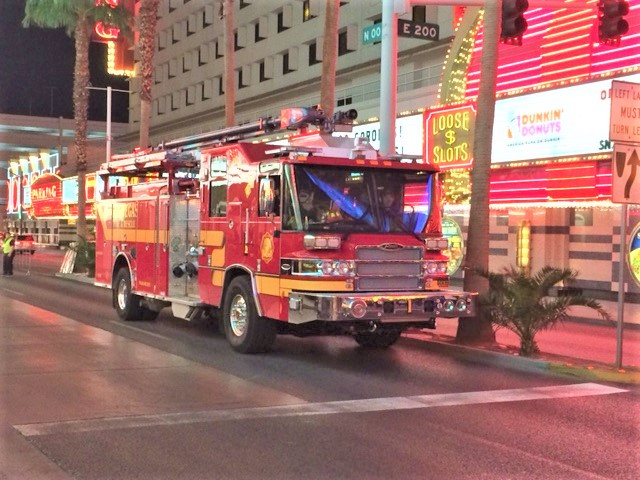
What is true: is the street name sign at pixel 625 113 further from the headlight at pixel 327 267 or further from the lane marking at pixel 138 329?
the lane marking at pixel 138 329

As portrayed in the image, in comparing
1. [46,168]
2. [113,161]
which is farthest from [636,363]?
[46,168]

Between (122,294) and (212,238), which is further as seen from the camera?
(122,294)

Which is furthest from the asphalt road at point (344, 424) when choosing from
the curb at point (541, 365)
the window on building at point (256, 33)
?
the window on building at point (256, 33)

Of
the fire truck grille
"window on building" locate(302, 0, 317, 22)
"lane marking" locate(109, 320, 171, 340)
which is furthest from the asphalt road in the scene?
"window on building" locate(302, 0, 317, 22)

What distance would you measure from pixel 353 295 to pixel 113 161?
8.37 metres

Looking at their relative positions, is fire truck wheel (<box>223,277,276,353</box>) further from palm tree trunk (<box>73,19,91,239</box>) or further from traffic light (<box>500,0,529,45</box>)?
palm tree trunk (<box>73,19,91,239</box>)

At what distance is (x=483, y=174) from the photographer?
11711mm

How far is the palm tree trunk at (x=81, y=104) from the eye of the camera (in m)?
30.6

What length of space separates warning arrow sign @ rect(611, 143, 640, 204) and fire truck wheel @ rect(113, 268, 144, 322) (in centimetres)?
898

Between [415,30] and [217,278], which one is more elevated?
[415,30]

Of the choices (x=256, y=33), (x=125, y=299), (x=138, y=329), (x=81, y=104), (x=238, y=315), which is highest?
(x=256, y=33)

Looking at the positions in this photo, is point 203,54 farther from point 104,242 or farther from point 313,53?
point 104,242

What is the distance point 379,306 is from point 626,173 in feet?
12.0

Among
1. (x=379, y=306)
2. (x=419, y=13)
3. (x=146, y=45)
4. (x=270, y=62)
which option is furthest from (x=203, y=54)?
(x=379, y=306)
